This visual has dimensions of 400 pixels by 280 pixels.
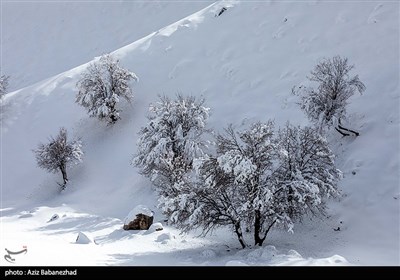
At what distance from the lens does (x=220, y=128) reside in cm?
3203

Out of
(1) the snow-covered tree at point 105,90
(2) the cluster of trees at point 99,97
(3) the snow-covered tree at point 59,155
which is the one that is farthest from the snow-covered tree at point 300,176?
(1) the snow-covered tree at point 105,90

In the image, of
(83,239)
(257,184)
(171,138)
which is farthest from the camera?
(171,138)

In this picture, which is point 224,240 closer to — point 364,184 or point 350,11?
point 364,184

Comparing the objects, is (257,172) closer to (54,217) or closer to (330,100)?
(330,100)

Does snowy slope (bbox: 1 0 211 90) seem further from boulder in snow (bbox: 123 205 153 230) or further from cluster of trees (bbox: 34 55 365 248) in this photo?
boulder in snow (bbox: 123 205 153 230)

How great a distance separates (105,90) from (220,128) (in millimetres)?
12951

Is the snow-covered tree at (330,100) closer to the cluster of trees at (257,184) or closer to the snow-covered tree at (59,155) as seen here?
the cluster of trees at (257,184)

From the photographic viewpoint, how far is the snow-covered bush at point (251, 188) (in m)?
17.9

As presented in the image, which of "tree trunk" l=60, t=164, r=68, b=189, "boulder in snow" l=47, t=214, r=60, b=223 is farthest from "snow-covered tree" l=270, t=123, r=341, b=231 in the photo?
"tree trunk" l=60, t=164, r=68, b=189

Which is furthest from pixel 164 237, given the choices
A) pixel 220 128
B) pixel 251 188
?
pixel 220 128

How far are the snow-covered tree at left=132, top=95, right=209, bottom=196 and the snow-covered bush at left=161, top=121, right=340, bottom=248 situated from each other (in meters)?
8.23

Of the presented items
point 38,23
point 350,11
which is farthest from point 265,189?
point 38,23

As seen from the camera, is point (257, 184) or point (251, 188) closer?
point (257, 184)

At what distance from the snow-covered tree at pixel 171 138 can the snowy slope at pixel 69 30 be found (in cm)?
3040
